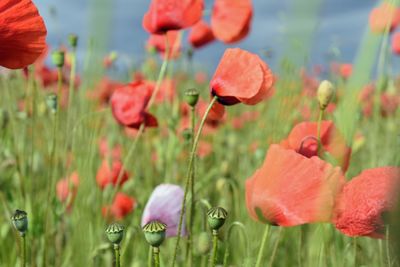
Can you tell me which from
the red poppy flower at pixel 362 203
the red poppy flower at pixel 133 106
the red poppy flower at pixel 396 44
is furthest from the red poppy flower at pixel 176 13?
the red poppy flower at pixel 396 44

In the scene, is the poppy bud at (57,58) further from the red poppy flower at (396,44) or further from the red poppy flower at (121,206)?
the red poppy flower at (396,44)

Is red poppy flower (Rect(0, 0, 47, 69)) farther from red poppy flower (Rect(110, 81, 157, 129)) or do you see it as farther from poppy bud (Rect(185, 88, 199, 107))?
red poppy flower (Rect(110, 81, 157, 129))

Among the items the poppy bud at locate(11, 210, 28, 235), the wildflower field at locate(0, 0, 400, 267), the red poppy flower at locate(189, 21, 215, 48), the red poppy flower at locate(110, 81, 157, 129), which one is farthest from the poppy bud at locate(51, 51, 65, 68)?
the red poppy flower at locate(189, 21, 215, 48)

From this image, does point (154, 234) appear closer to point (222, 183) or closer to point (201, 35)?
point (222, 183)

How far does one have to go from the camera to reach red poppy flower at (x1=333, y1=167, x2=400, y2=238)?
650mm

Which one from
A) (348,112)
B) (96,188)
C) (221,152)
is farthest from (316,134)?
(221,152)

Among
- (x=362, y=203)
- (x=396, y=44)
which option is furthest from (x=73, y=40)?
(x=396, y=44)

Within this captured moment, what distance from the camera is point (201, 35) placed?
1.83 m

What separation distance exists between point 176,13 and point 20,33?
48 cm

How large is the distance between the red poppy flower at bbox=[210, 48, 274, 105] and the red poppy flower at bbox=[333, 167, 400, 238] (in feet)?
0.55

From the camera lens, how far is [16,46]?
64 cm

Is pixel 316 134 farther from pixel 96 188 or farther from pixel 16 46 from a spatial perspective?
pixel 96 188

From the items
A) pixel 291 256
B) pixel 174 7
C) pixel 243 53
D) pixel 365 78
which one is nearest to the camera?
pixel 365 78

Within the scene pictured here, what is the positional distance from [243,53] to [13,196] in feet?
2.82
